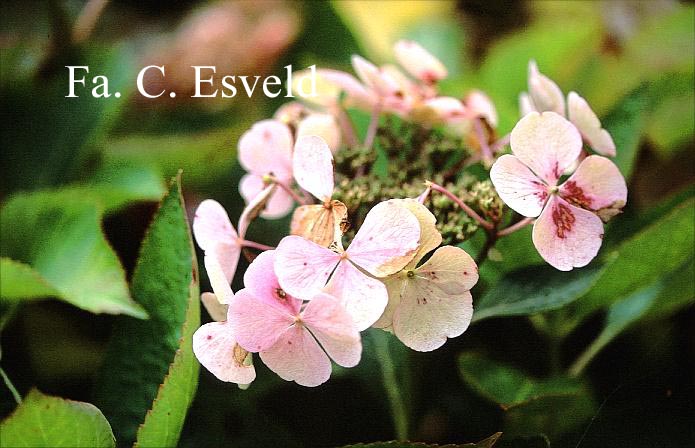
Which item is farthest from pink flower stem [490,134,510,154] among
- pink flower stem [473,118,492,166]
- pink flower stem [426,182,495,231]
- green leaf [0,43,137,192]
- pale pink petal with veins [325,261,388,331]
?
green leaf [0,43,137,192]

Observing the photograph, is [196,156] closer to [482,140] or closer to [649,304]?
[482,140]

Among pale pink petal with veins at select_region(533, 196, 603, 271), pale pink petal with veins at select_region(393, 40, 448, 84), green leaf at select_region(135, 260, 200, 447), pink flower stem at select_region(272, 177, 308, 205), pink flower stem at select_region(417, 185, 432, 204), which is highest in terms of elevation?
pale pink petal with veins at select_region(393, 40, 448, 84)

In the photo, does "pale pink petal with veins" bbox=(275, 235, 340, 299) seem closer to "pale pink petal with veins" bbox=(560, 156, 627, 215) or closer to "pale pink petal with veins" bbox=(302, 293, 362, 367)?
"pale pink petal with veins" bbox=(302, 293, 362, 367)

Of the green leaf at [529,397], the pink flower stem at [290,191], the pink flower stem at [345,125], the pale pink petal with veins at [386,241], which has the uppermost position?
the pink flower stem at [345,125]

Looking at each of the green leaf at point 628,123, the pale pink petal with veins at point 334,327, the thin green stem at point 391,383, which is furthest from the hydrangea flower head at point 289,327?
the green leaf at point 628,123

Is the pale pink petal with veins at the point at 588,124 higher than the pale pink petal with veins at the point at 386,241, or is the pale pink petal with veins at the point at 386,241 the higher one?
the pale pink petal with veins at the point at 588,124

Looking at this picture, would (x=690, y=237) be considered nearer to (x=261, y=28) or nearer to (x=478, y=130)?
(x=478, y=130)

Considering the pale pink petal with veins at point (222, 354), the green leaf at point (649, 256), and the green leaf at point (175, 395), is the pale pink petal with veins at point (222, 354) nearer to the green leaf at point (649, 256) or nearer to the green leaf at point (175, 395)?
the green leaf at point (175, 395)

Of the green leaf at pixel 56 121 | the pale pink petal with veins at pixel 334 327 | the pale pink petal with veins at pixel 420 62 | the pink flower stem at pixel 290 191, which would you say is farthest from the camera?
the green leaf at pixel 56 121
